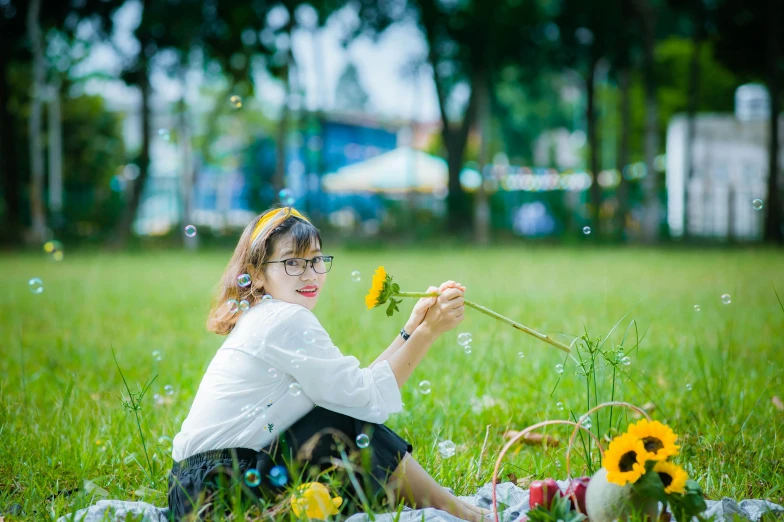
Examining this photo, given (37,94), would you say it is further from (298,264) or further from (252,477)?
(252,477)

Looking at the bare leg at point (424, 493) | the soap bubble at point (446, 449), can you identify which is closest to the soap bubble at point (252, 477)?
the bare leg at point (424, 493)

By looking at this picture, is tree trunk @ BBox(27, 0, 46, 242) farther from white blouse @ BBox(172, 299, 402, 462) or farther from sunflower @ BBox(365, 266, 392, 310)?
sunflower @ BBox(365, 266, 392, 310)

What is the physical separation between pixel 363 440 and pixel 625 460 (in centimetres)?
62

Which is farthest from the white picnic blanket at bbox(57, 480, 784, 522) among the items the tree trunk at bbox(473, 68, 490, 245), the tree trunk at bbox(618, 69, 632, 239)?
the tree trunk at bbox(618, 69, 632, 239)

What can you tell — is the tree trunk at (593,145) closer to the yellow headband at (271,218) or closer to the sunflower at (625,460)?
the yellow headband at (271,218)

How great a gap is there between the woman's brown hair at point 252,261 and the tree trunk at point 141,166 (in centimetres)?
1493

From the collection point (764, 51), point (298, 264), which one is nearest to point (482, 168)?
point (764, 51)

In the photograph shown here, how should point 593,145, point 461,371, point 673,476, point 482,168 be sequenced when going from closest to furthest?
point 673,476 < point 461,371 < point 482,168 < point 593,145

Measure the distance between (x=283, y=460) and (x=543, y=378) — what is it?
1.94m

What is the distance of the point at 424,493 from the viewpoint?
2.23 m

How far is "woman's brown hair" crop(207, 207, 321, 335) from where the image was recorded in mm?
2326

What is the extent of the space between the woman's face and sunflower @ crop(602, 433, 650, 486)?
2.93ft

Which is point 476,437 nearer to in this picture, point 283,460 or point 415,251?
point 283,460

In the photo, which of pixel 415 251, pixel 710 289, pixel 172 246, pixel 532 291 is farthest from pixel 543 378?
pixel 172 246
